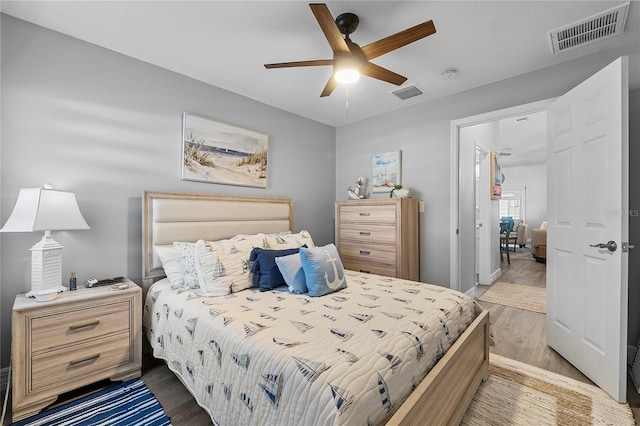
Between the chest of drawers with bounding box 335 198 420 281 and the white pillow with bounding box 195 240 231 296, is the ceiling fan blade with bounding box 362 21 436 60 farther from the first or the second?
the white pillow with bounding box 195 240 231 296

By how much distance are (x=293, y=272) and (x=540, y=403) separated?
1.84 m

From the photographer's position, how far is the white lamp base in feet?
5.98

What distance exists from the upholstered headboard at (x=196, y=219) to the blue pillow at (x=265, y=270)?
0.73 metres

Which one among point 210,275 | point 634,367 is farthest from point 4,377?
point 634,367

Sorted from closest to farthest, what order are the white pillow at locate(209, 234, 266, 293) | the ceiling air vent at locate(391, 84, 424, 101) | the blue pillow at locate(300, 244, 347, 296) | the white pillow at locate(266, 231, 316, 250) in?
1. the blue pillow at locate(300, 244, 347, 296)
2. the white pillow at locate(209, 234, 266, 293)
3. the white pillow at locate(266, 231, 316, 250)
4. the ceiling air vent at locate(391, 84, 424, 101)

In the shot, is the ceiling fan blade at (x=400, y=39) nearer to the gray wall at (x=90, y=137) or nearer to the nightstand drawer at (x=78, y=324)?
the gray wall at (x=90, y=137)

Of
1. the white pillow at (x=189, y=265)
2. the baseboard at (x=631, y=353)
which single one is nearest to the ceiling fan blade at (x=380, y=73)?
the white pillow at (x=189, y=265)

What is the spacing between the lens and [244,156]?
319cm

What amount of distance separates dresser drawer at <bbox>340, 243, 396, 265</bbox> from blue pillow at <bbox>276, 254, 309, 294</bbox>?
1409mm

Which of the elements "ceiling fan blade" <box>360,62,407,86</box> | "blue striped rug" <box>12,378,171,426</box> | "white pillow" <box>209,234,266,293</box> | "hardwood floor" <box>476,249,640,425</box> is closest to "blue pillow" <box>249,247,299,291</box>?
"white pillow" <box>209,234,266,293</box>

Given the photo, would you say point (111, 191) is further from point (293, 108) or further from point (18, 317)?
point (293, 108)

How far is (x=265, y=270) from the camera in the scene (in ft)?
7.34

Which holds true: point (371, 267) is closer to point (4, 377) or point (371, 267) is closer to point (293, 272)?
point (293, 272)

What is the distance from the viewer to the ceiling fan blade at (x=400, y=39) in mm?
1598
